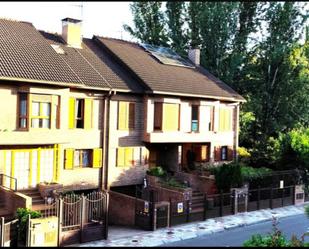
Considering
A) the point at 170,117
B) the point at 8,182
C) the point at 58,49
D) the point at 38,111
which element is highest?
the point at 58,49

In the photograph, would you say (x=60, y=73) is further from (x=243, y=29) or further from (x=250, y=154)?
(x=243, y=29)

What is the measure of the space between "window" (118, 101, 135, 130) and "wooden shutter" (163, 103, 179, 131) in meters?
1.97

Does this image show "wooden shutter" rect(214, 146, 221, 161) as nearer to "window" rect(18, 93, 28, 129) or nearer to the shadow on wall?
the shadow on wall

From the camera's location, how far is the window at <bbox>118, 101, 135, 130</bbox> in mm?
25969

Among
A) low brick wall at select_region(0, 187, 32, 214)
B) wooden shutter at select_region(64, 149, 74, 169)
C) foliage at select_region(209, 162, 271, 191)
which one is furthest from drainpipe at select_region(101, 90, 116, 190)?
foliage at select_region(209, 162, 271, 191)

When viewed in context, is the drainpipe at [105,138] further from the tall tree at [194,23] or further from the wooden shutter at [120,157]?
the tall tree at [194,23]

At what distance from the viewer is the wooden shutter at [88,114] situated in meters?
24.3

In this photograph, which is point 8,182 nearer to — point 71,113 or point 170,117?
point 71,113

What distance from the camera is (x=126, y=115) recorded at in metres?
26.3

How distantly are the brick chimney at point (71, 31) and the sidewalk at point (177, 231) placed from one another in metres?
12.4

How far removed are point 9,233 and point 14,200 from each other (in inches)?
103

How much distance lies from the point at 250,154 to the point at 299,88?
696 cm

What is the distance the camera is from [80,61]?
2659cm

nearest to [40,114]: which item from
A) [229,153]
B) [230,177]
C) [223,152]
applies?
[230,177]
